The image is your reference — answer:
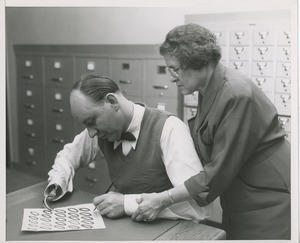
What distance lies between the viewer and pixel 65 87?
310cm

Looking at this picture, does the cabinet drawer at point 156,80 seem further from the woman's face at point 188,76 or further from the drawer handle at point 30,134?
the drawer handle at point 30,134

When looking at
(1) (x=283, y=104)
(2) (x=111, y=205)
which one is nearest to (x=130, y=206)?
(2) (x=111, y=205)

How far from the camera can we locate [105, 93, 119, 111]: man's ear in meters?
1.28

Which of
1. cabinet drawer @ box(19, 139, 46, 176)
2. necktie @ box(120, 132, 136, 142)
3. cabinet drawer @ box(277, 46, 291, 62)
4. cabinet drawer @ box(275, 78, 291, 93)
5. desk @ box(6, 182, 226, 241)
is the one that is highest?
cabinet drawer @ box(277, 46, 291, 62)

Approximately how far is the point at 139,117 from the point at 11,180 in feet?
2.55

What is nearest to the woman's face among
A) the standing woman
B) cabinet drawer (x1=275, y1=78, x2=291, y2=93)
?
the standing woman

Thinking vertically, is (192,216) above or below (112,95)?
below

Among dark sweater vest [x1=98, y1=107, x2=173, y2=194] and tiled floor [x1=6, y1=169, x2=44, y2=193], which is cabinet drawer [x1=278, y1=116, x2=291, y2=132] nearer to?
dark sweater vest [x1=98, y1=107, x2=173, y2=194]

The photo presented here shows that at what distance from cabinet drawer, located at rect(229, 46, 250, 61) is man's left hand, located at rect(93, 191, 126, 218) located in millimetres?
996

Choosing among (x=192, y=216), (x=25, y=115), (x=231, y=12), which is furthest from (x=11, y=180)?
(x=25, y=115)

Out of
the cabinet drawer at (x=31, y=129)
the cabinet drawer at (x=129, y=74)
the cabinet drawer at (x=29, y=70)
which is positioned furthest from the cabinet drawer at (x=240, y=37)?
the cabinet drawer at (x=31, y=129)

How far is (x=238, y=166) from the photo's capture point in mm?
1237

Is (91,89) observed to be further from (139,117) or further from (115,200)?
(115,200)

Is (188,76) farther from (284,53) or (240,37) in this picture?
(240,37)
